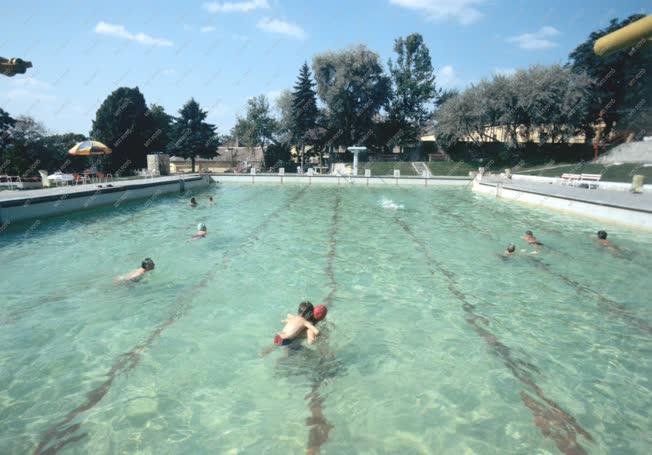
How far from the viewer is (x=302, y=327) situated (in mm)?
5441

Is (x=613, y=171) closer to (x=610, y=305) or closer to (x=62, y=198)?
(x=610, y=305)

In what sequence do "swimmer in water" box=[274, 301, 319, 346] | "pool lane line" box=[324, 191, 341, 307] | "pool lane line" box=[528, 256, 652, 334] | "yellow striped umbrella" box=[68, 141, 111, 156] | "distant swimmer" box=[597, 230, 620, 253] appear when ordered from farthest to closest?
"yellow striped umbrella" box=[68, 141, 111, 156] < "distant swimmer" box=[597, 230, 620, 253] < "pool lane line" box=[324, 191, 341, 307] < "pool lane line" box=[528, 256, 652, 334] < "swimmer in water" box=[274, 301, 319, 346]

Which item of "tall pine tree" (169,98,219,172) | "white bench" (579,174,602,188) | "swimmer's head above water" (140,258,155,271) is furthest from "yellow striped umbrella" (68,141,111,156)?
"white bench" (579,174,602,188)

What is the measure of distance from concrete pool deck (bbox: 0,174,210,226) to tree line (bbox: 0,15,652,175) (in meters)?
18.0

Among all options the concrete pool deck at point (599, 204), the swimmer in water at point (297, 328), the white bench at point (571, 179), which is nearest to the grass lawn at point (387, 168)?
the white bench at point (571, 179)

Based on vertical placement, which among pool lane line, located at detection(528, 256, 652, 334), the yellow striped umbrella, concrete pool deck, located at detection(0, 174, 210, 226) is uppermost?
the yellow striped umbrella

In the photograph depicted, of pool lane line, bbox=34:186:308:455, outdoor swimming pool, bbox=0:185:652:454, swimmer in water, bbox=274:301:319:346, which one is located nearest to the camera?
pool lane line, bbox=34:186:308:455

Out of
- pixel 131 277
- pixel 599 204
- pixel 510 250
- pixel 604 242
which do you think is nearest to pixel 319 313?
pixel 131 277

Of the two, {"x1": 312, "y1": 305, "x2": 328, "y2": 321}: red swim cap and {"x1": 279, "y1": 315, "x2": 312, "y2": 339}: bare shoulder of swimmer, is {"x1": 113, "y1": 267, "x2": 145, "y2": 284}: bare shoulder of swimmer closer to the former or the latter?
{"x1": 279, "y1": 315, "x2": 312, "y2": 339}: bare shoulder of swimmer

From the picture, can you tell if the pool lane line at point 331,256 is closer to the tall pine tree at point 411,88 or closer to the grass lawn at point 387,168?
the grass lawn at point 387,168

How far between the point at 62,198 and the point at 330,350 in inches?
605

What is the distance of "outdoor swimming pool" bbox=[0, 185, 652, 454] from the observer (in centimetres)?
405

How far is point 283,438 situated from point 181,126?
1715 inches

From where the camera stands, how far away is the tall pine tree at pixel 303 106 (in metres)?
43.7
